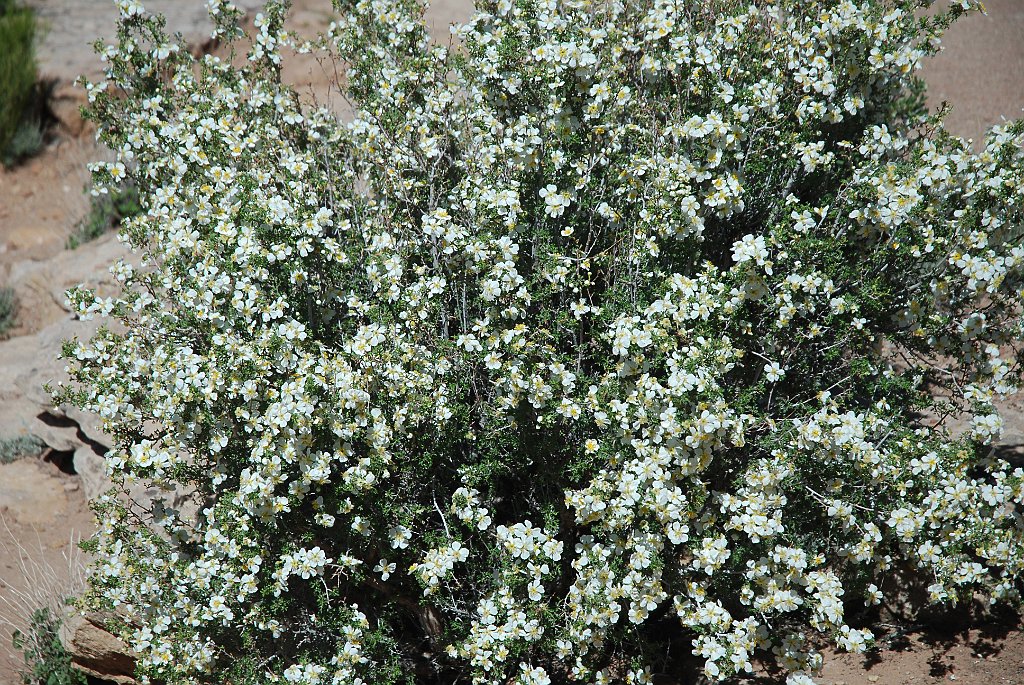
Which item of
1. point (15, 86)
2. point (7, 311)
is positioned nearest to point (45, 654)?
point (7, 311)

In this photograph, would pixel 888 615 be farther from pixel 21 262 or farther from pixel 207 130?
pixel 21 262

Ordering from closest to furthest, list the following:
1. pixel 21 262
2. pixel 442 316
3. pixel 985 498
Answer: pixel 985 498 → pixel 442 316 → pixel 21 262

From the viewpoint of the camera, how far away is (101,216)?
8344mm

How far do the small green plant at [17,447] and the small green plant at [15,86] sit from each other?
17.4ft

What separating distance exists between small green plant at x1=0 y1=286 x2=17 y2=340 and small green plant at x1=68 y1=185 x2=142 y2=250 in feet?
2.89

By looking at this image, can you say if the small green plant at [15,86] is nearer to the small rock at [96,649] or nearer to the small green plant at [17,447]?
the small green plant at [17,447]

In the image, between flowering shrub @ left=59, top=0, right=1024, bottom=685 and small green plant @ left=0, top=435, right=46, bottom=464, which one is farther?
small green plant @ left=0, top=435, right=46, bottom=464

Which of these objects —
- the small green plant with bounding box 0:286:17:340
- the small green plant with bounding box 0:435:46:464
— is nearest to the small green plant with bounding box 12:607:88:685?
the small green plant with bounding box 0:435:46:464

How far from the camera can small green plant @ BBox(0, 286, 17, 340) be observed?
24.3 ft

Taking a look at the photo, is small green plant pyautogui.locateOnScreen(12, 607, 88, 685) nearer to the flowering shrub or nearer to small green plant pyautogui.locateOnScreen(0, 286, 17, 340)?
the flowering shrub

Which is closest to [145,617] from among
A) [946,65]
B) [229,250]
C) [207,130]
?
[229,250]

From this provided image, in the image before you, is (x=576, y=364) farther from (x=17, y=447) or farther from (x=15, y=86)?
(x=15, y=86)

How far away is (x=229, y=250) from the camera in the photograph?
3.78 metres

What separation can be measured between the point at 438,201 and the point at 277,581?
69.6 inches
